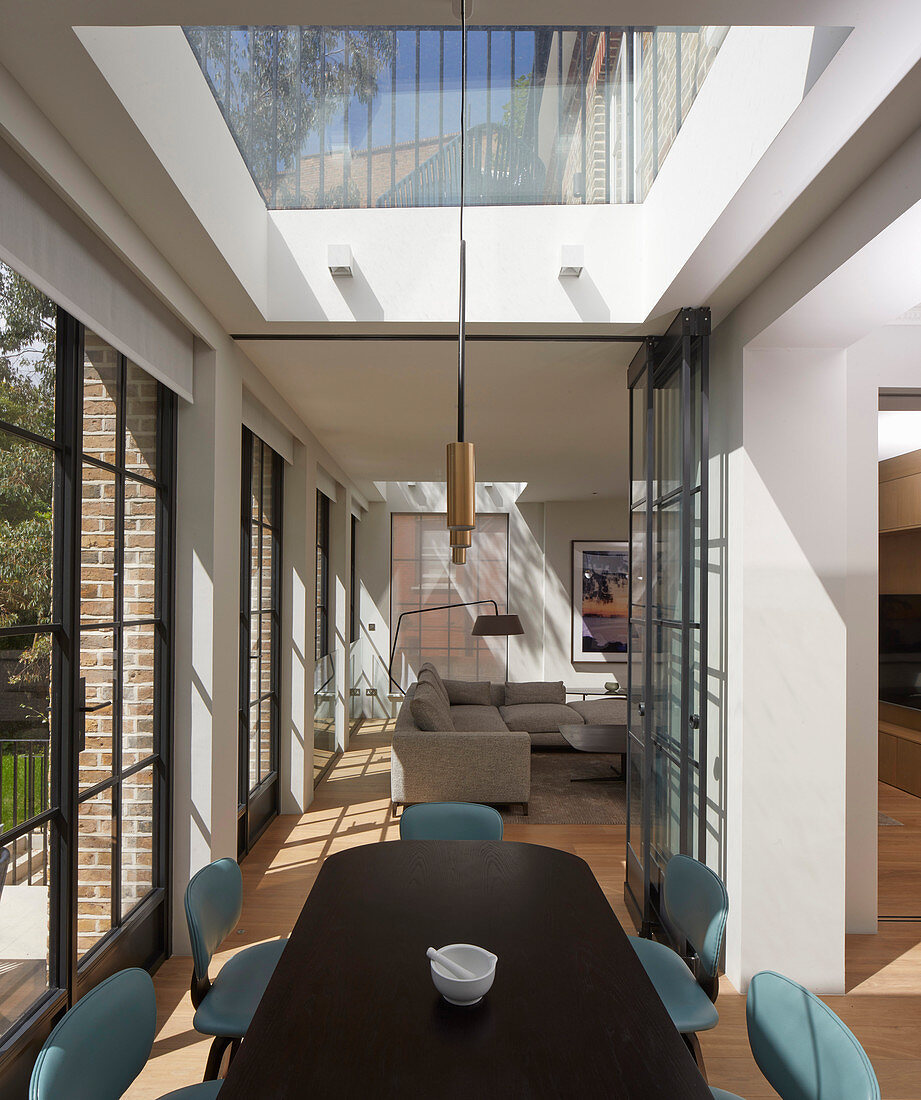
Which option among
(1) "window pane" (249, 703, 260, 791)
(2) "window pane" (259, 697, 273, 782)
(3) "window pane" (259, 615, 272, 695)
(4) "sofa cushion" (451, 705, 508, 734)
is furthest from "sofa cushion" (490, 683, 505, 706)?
(1) "window pane" (249, 703, 260, 791)

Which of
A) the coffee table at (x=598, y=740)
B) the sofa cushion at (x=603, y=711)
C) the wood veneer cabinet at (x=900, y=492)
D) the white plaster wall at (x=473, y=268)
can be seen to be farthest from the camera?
the sofa cushion at (x=603, y=711)

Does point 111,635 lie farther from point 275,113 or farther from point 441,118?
point 441,118

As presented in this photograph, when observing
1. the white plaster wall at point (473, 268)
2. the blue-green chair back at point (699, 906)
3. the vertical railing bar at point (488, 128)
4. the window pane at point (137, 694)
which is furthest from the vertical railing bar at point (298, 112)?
the blue-green chair back at point (699, 906)

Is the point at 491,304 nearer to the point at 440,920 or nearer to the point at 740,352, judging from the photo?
the point at 740,352

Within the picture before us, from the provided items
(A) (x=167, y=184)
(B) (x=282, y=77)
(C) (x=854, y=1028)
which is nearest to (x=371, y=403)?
(B) (x=282, y=77)

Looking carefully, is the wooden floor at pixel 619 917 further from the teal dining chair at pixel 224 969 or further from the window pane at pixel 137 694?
the window pane at pixel 137 694

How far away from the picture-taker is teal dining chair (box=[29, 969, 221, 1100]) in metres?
1.28

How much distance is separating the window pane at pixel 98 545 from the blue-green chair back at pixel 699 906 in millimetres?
2041

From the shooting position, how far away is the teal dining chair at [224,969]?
1.90 metres

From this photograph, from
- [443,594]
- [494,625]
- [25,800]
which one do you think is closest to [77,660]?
[25,800]

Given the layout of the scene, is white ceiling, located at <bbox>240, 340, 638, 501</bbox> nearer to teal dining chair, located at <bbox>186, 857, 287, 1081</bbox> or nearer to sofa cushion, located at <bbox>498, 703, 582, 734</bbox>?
teal dining chair, located at <bbox>186, 857, 287, 1081</bbox>

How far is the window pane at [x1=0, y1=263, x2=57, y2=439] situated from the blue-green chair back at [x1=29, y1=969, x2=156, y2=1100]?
4.40 ft

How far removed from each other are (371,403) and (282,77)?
1902 millimetres

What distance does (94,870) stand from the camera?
2549mm
